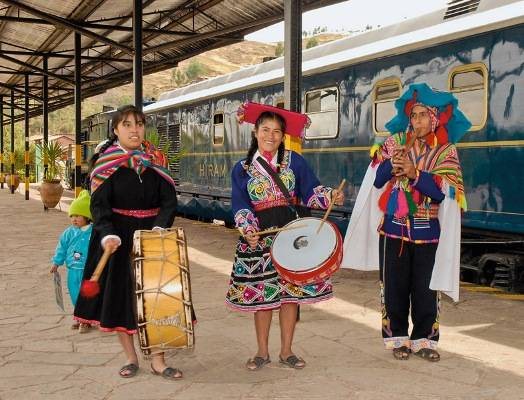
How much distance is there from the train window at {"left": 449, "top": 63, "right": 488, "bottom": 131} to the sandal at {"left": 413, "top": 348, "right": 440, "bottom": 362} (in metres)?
3.05

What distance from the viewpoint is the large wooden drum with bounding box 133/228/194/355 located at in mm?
4121

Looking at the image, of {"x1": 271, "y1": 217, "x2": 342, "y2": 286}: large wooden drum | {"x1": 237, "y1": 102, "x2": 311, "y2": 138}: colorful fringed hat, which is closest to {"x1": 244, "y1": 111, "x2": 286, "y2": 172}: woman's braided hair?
{"x1": 237, "y1": 102, "x2": 311, "y2": 138}: colorful fringed hat

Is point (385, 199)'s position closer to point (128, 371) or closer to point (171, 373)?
point (171, 373)

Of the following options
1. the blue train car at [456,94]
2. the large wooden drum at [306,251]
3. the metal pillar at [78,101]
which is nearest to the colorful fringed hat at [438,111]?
the large wooden drum at [306,251]

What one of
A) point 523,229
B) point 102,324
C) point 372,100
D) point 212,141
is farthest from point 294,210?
point 212,141

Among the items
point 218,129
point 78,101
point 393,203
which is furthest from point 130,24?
point 393,203

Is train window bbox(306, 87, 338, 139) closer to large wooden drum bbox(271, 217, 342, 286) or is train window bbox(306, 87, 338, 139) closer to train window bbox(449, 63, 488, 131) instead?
train window bbox(449, 63, 488, 131)

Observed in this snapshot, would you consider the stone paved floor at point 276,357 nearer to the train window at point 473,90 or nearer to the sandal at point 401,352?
the sandal at point 401,352

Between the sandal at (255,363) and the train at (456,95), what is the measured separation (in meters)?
3.28

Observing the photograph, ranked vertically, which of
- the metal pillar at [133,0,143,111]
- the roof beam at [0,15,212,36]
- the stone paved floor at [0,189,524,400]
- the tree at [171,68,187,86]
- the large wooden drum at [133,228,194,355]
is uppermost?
the tree at [171,68,187,86]

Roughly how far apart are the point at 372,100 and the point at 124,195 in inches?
191

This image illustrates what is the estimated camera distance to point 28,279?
26.9 feet

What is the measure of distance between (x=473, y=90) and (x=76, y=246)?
4.40 meters

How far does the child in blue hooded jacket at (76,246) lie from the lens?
5.68 metres
